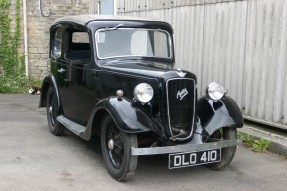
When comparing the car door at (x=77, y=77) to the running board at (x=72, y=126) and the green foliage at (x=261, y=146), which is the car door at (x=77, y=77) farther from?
the green foliage at (x=261, y=146)

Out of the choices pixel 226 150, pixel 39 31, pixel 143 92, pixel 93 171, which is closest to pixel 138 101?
pixel 143 92

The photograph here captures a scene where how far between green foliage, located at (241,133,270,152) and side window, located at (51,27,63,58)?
327 cm

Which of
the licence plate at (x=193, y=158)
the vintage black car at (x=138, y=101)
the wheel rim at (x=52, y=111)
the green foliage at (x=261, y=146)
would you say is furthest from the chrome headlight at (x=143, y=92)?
the wheel rim at (x=52, y=111)

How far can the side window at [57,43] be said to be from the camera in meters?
6.49

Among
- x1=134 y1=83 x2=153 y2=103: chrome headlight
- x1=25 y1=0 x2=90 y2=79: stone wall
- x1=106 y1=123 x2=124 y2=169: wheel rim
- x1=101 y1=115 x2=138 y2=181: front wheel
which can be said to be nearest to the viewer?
x1=101 y1=115 x2=138 y2=181: front wheel

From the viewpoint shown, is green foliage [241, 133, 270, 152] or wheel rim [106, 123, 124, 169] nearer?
wheel rim [106, 123, 124, 169]

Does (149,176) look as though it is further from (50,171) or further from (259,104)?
(259,104)

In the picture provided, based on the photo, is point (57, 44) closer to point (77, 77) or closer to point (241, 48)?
point (77, 77)

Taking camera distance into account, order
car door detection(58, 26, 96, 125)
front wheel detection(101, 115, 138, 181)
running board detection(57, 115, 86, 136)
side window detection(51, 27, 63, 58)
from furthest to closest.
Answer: side window detection(51, 27, 63, 58), car door detection(58, 26, 96, 125), running board detection(57, 115, 86, 136), front wheel detection(101, 115, 138, 181)

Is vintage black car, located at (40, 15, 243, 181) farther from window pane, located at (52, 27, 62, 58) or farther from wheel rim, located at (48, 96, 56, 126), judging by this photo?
wheel rim, located at (48, 96, 56, 126)

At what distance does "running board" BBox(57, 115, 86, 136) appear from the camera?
17.7ft

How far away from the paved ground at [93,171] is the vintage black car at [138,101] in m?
0.24

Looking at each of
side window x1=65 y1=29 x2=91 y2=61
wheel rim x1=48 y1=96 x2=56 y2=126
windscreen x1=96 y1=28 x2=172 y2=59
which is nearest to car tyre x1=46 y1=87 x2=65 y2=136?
wheel rim x1=48 y1=96 x2=56 y2=126

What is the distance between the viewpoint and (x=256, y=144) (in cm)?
590
